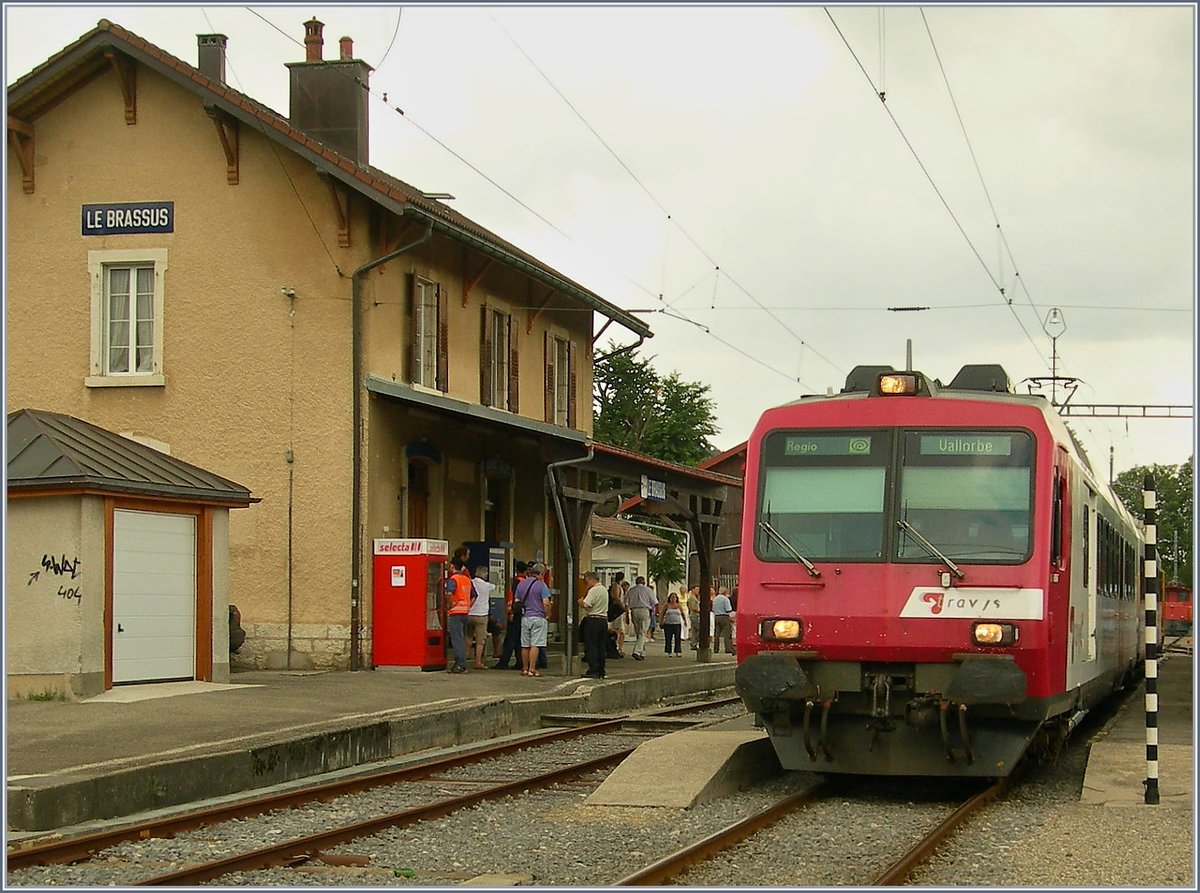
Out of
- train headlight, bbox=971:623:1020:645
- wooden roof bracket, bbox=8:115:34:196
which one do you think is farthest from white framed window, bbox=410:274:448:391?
train headlight, bbox=971:623:1020:645

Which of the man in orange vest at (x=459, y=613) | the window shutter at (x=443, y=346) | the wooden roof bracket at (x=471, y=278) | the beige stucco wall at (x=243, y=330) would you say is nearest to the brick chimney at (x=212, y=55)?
the beige stucco wall at (x=243, y=330)

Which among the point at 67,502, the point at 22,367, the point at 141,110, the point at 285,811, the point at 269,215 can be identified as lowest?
the point at 285,811

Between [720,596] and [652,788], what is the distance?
2158cm

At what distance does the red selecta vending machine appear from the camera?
21016mm

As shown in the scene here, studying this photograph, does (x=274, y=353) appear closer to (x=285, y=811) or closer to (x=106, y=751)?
(x=106, y=751)

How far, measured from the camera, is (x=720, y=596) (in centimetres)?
3238

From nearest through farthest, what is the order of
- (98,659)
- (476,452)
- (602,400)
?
(98,659)
(476,452)
(602,400)

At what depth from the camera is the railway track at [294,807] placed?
28.1 ft

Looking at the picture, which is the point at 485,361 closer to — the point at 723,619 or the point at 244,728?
the point at 723,619

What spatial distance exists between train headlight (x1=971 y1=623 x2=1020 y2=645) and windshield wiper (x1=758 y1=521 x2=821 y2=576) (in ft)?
→ 3.70

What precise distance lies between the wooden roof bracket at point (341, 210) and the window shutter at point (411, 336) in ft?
4.47

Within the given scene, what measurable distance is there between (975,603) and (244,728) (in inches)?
249

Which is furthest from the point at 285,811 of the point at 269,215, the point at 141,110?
the point at 141,110

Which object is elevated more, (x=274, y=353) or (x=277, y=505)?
(x=274, y=353)
